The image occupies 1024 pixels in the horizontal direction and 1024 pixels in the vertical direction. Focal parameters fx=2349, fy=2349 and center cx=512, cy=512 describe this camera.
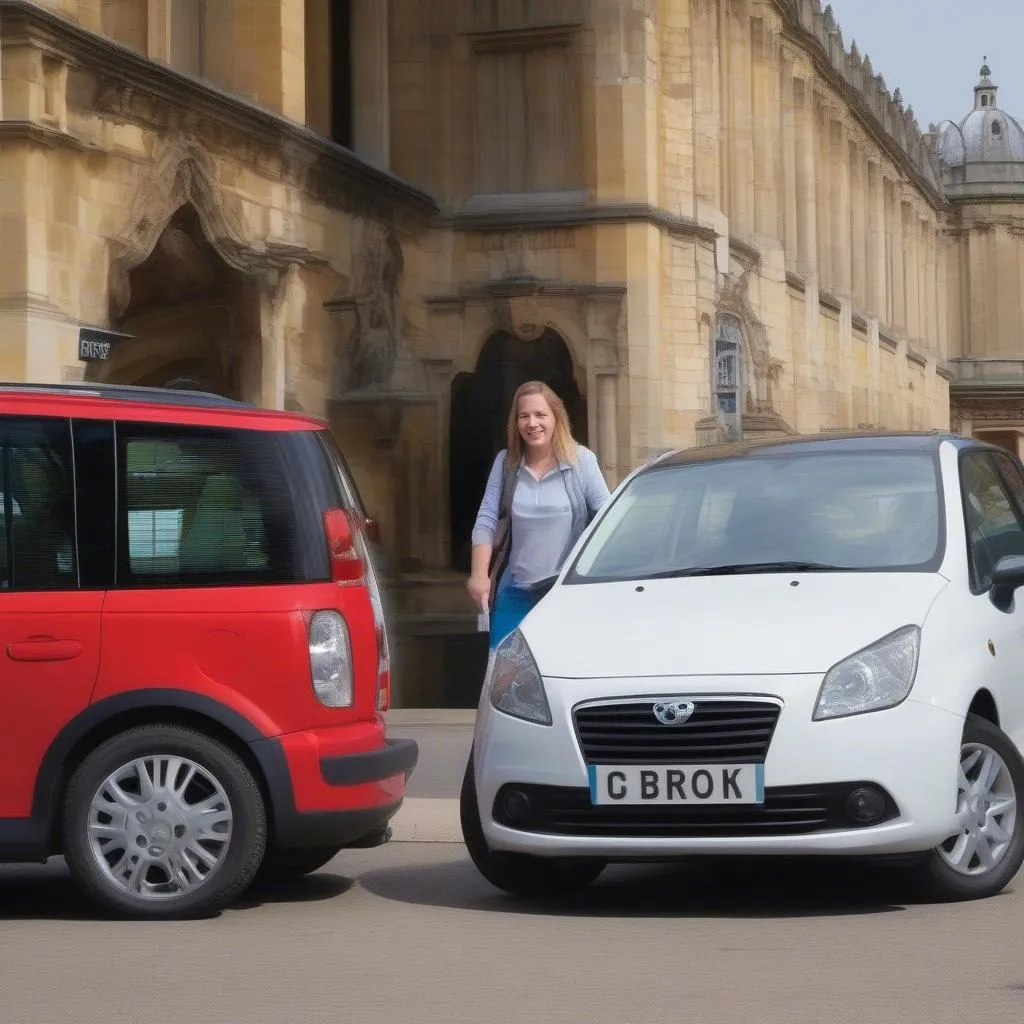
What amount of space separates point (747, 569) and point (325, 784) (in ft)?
5.72

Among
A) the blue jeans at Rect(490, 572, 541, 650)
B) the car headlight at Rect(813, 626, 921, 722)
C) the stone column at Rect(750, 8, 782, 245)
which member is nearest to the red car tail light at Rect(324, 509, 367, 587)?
the car headlight at Rect(813, 626, 921, 722)

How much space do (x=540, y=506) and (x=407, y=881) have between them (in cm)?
200

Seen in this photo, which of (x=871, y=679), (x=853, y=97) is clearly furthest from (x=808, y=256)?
(x=871, y=679)

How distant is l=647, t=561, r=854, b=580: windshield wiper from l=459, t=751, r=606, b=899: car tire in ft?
3.29

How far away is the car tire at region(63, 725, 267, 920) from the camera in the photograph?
311 inches

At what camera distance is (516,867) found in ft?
27.6

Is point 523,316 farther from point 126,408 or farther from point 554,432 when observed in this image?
point 126,408

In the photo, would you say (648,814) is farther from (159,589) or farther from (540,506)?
(540,506)

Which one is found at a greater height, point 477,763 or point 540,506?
point 540,506

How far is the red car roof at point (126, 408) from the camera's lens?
26.7 ft

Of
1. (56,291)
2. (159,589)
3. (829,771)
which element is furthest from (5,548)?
(56,291)

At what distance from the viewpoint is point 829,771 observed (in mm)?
7488

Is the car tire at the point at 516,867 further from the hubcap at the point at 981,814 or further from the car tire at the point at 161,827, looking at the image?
the hubcap at the point at 981,814

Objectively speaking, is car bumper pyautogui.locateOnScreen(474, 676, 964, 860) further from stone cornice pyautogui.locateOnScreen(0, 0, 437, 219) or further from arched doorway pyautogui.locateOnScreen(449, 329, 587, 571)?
arched doorway pyautogui.locateOnScreen(449, 329, 587, 571)
